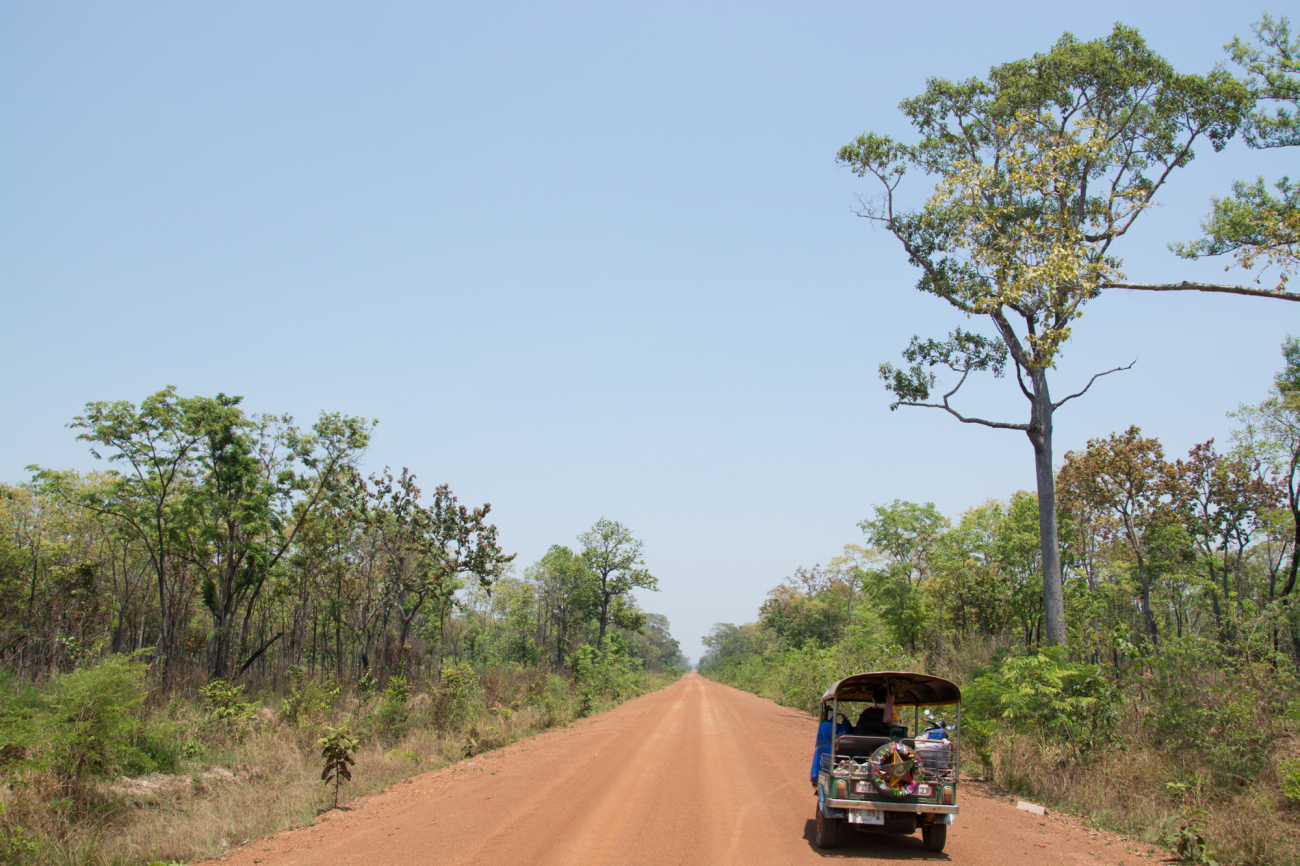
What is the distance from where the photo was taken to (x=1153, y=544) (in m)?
28.2

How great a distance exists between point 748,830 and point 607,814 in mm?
1869

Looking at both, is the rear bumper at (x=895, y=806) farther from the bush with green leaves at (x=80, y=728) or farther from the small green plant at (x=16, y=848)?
the bush with green leaves at (x=80, y=728)

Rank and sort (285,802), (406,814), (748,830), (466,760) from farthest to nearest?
(466,760) → (285,802) → (406,814) → (748,830)

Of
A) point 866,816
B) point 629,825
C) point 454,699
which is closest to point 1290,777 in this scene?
point 866,816

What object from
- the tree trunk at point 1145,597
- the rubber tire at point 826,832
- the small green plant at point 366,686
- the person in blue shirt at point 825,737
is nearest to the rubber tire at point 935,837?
the rubber tire at point 826,832

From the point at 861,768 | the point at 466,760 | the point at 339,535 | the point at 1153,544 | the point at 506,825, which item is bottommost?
the point at 466,760

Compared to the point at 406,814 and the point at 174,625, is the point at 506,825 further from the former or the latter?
the point at 174,625

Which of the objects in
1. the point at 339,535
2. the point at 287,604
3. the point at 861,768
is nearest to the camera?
the point at 861,768

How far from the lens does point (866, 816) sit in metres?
7.46

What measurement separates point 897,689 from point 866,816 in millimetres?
2207

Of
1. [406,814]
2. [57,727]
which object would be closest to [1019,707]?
[406,814]

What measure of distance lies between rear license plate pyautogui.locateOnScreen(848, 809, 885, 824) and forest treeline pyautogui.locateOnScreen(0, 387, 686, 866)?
7310mm

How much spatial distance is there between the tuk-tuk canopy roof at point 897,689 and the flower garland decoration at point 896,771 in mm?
978

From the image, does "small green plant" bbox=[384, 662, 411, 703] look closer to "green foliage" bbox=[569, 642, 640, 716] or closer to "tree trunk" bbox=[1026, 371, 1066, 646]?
"green foliage" bbox=[569, 642, 640, 716]
